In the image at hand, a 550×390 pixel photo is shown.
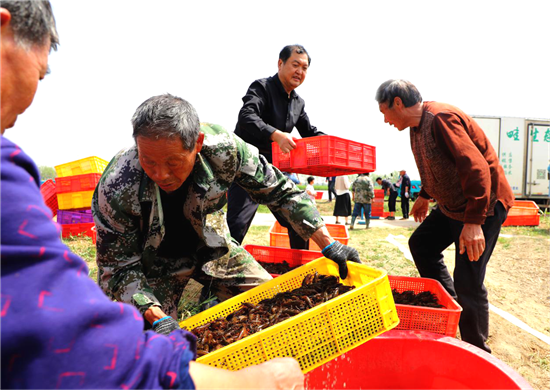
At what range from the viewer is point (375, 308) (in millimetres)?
2006

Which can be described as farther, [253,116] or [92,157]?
[92,157]

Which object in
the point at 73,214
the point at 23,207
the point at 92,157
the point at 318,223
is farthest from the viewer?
the point at 73,214

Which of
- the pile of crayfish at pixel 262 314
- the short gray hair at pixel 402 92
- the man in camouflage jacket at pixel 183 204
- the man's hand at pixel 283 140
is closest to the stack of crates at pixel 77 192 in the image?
the man's hand at pixel 283 140

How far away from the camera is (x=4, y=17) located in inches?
33.8

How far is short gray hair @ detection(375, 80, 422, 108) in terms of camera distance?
3100 mm

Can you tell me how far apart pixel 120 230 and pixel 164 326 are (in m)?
0.82

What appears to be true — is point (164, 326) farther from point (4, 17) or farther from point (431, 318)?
point (431, 318)

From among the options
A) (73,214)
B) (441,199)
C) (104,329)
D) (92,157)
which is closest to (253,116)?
(441,199)

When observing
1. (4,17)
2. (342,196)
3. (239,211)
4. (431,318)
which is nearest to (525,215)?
(342,196)

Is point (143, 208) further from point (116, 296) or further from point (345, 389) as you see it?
point (345, 389)

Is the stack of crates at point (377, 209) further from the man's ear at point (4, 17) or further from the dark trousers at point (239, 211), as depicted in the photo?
the man's ear at point (4, 17)

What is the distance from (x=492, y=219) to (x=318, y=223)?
4.69 feet

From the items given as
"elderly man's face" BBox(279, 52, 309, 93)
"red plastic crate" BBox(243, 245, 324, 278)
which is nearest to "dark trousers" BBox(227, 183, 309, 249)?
"red plastic crate" BBox(243, 245, 324, 278)

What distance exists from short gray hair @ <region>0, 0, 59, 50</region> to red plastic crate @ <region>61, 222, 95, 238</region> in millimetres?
7275
